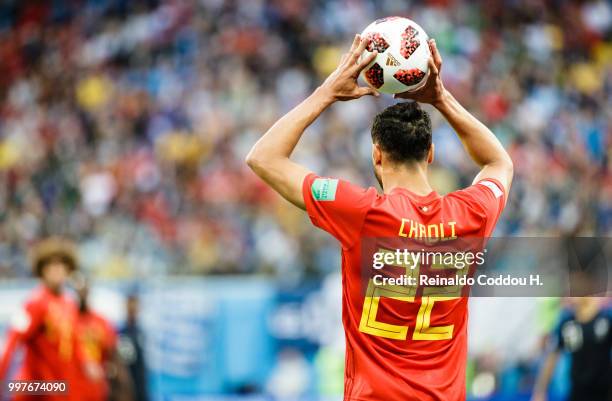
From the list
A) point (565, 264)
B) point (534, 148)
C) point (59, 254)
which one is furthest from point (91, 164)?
point (565, 264)

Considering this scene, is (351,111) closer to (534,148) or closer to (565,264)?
(534,148)

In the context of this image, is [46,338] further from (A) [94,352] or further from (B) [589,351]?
(B) [589,351]

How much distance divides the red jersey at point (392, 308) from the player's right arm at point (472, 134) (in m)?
0.38

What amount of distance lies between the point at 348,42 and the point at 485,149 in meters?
13.5

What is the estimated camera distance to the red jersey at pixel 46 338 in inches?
304

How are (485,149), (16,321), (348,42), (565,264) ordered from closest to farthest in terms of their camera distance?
1. (485,149)
2. (16,321)
3. (565,264)
4. (348,42)

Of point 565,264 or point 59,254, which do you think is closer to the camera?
point 59,254

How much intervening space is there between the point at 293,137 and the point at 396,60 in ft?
2.02

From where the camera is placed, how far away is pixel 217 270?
12.7 metres

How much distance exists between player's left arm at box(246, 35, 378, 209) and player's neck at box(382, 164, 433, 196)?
349 mm

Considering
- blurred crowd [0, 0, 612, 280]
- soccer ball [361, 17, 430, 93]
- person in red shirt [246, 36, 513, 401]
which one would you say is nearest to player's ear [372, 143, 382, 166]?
person in red shirt [246, 36, 513, 401]

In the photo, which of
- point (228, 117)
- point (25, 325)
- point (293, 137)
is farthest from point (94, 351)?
point (228, 117)

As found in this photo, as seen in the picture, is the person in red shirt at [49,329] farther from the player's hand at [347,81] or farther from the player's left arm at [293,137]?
the player's hand at [347,81]

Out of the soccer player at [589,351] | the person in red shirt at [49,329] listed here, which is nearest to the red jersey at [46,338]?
the person in red shirt at [49,329]
